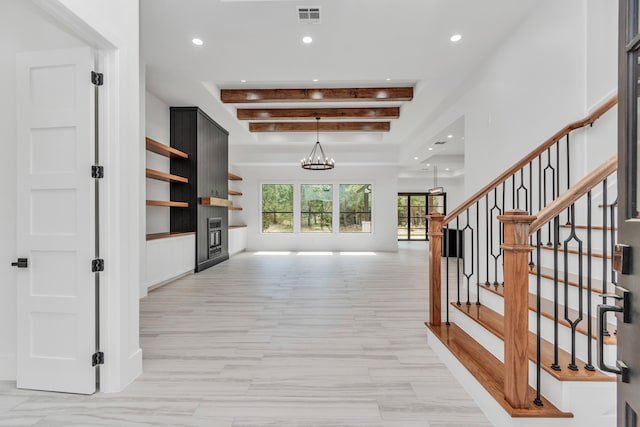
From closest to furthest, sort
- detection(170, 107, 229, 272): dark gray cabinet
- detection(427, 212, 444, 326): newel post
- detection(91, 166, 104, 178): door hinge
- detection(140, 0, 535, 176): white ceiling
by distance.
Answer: detection(91, 166, 104, 178): door hinge → detection(427, 212, 444, 326): newel post → detection(140, 0, 535, 176): white ceiling → detection(170, 107, 229, 272): dark gray cabinet

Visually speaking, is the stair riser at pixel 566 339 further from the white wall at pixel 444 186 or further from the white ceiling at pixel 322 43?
the white wall at pixel 444 186

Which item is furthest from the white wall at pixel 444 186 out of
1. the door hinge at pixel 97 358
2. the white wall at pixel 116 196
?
the door hinge at pixel 97 358

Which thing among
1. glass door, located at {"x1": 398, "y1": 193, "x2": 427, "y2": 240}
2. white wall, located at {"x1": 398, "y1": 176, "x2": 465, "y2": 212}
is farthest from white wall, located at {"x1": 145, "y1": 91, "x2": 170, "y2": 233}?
glass door, located at {"x1": 398, "y1": 193, "x2": 427, "y2": 240}

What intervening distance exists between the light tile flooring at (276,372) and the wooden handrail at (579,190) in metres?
1.24

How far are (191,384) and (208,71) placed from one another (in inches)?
173

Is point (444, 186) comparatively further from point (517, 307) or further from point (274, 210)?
point (517, 307)

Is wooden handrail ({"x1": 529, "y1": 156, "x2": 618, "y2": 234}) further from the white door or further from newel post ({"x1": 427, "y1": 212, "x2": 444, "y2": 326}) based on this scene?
the white door

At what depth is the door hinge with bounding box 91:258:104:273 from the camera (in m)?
2.17

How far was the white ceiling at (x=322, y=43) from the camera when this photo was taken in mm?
3465

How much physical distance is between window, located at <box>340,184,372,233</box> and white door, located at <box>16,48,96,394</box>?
926 cm

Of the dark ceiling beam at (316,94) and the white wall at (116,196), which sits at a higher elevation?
the dark ceiling beam at (316,94)

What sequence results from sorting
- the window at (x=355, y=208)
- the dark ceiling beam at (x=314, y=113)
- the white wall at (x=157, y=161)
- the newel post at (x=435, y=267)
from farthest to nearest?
the window at (x=355, y=208) < the dark ceiling beam at (x=314, y=113) < the white wall at (x=157, y=161) < the newel post at (x=435, y=267)

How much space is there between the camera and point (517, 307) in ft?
5.79

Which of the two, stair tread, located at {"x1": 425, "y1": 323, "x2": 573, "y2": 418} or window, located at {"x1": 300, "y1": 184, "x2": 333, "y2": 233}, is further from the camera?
window, located at {"x1": 300, "y1": 184, "x2": 333, "y2": 233}
